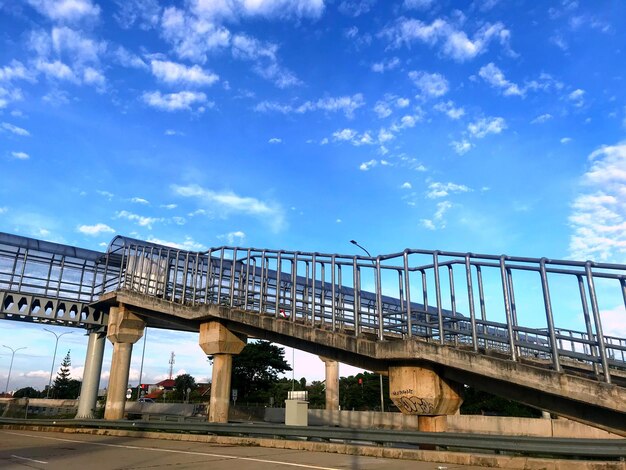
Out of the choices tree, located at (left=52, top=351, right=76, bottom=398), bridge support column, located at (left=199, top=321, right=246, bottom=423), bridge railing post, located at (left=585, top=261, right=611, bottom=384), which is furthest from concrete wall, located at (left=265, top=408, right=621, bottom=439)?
tree, located at (left=52, top=351, right=76, bottom=398)

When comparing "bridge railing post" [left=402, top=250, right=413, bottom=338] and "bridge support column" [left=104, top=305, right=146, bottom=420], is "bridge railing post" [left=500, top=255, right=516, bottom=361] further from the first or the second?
"bridge support column" [left=104, top=305, right=146, bottom=420]

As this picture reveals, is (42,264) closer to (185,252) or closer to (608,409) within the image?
(185,252)

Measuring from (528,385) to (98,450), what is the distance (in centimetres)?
1064

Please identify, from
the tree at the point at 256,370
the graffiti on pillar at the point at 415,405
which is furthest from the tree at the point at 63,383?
the graffiti on pillar at the point at 415,405

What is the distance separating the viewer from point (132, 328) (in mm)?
25438

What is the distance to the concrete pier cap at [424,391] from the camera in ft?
40.4

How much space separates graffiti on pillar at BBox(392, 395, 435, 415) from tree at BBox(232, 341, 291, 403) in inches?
1888

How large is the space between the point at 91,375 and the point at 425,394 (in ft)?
77.8

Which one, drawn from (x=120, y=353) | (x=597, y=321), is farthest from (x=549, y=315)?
(x=120, y=353)

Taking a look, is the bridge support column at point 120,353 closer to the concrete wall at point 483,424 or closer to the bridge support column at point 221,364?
the bridge support column at point 221,364

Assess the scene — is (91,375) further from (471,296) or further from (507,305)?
(507,305)

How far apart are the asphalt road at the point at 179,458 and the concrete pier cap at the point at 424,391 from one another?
8.95 ft

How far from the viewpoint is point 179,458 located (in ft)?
35.0

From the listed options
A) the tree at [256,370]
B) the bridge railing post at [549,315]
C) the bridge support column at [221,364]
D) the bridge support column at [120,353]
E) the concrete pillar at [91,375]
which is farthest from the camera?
the tree at [256,370]
